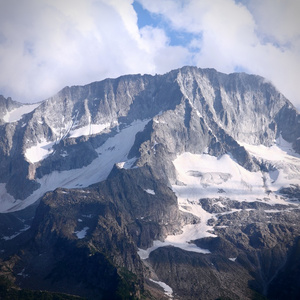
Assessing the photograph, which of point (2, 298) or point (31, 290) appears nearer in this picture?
point (2, 298)

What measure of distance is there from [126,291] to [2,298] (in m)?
53.1

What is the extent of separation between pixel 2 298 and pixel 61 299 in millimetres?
23337

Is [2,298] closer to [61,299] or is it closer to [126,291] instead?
[61,299]

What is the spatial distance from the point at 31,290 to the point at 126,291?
41336 mm

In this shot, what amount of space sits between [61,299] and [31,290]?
630 inches

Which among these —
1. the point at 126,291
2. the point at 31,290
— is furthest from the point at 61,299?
the point at 126,291

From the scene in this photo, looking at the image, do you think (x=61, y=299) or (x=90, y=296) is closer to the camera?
(x=61, y=299)

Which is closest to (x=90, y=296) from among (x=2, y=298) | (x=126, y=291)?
(x=126, y=291)

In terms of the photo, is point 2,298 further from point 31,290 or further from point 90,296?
point 90,296

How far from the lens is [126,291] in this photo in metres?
200

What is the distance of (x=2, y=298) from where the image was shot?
588 feet

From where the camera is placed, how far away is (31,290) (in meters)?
191

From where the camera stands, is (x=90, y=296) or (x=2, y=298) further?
(x=90, y=296)

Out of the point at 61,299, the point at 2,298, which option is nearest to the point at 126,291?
the point at 61,299
